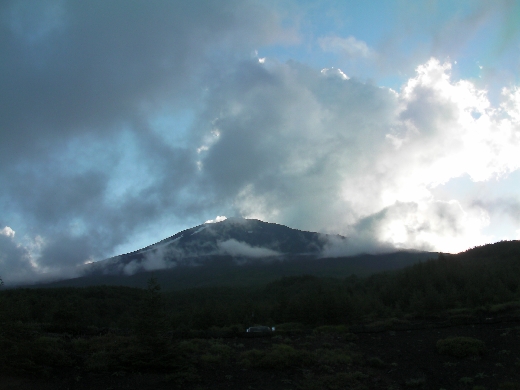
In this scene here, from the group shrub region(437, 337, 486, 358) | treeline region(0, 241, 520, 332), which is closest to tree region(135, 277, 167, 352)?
treeline region(0, 241, 520, 332)

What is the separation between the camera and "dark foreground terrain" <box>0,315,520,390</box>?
42.4 ft

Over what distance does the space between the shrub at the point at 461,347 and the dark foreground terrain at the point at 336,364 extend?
0.04 m

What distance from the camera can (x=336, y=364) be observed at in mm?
15625

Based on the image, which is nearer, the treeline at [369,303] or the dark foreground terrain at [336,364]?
the dark foreground terrain at [336,364]

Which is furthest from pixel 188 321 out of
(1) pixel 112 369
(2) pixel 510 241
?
(2) pixel 510 241

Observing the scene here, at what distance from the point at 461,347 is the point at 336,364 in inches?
193

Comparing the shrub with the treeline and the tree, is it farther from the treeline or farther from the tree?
the treeline

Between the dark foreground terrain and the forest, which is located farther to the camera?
the forest

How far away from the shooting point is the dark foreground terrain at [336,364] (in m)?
12.9

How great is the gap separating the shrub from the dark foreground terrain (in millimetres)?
35

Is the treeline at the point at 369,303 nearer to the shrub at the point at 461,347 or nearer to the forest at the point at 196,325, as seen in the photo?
the forest at the point at 196,325

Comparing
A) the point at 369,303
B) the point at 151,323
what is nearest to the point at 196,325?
the point at 369,303

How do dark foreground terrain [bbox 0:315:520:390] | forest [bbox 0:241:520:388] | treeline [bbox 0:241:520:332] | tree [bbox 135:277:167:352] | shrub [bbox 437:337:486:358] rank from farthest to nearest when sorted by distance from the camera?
treeline [bbox 0:241:520:332], shrub [bbox 437:337:486:358], tree [bbox 135:277:167:352], forest [bbox 0:241:520:388], dark foreground terrain [bbox 0:315:520:390]

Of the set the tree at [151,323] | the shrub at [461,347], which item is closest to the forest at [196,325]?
the tree at [151,323]
